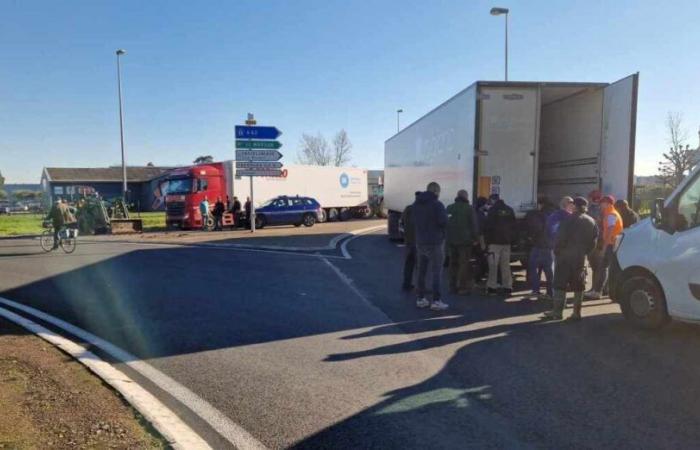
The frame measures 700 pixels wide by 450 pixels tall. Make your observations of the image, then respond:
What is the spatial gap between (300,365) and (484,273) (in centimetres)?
603

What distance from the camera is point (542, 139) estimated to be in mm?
11148

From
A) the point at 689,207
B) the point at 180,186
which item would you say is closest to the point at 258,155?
the point at 180,186

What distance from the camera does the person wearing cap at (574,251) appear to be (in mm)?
6879

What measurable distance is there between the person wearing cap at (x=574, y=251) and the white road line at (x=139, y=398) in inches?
202

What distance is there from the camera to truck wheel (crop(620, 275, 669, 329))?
20.7ft

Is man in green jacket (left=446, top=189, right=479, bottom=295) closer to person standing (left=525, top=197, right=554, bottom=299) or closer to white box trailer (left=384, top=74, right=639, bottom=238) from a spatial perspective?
person standing (left=525, top=197, right=554, bottom=299)

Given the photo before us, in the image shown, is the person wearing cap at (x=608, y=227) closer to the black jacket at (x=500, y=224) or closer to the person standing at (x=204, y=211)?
the black jacket at (x=500, y=224)

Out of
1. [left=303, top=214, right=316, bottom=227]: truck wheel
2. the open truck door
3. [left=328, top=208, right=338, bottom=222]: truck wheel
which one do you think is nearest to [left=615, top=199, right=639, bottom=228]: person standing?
the open truck door

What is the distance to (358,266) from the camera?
12.6 meters

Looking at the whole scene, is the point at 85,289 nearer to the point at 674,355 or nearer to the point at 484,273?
the point at 484,273

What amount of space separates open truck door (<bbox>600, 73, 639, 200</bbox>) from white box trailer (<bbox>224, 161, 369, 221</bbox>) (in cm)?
2108

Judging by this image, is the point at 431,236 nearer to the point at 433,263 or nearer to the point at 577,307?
the point at 433,263

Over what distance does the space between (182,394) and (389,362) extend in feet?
6.58

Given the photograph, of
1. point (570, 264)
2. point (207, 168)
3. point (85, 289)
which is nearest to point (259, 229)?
point (207, 168)
